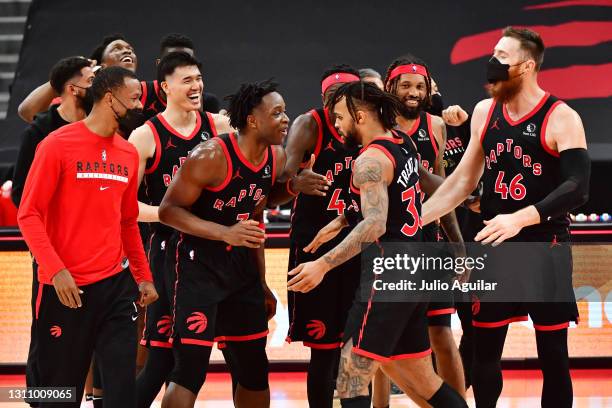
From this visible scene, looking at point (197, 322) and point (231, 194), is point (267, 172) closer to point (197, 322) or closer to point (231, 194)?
point (231, 194)

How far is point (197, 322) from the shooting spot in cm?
506

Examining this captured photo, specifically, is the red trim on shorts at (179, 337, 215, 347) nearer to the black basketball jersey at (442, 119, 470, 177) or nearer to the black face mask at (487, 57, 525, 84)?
the black face mask at (487, 57, 525, 84)

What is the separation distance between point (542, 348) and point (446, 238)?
1391 mm

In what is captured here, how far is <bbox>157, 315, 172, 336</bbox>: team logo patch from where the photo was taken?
551 centimetres

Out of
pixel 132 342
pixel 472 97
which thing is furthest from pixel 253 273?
pixel 472 97

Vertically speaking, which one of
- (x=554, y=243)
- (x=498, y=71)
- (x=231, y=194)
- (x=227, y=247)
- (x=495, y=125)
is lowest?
(x=227, y=247)

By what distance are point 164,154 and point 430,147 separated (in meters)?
1.67

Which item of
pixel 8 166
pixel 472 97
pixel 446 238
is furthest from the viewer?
pixel 472 97

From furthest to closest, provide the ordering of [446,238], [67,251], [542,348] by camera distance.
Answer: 1. [446,238]
2. [542,348]
3. [67,251]

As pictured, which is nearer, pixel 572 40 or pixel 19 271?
pixel 19 271

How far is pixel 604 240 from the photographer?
8.11 meters

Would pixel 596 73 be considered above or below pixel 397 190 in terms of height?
above

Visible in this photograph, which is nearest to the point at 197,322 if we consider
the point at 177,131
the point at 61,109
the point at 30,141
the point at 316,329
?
the point at 316,329

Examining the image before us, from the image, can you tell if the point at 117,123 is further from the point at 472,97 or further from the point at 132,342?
the point at 472,97
